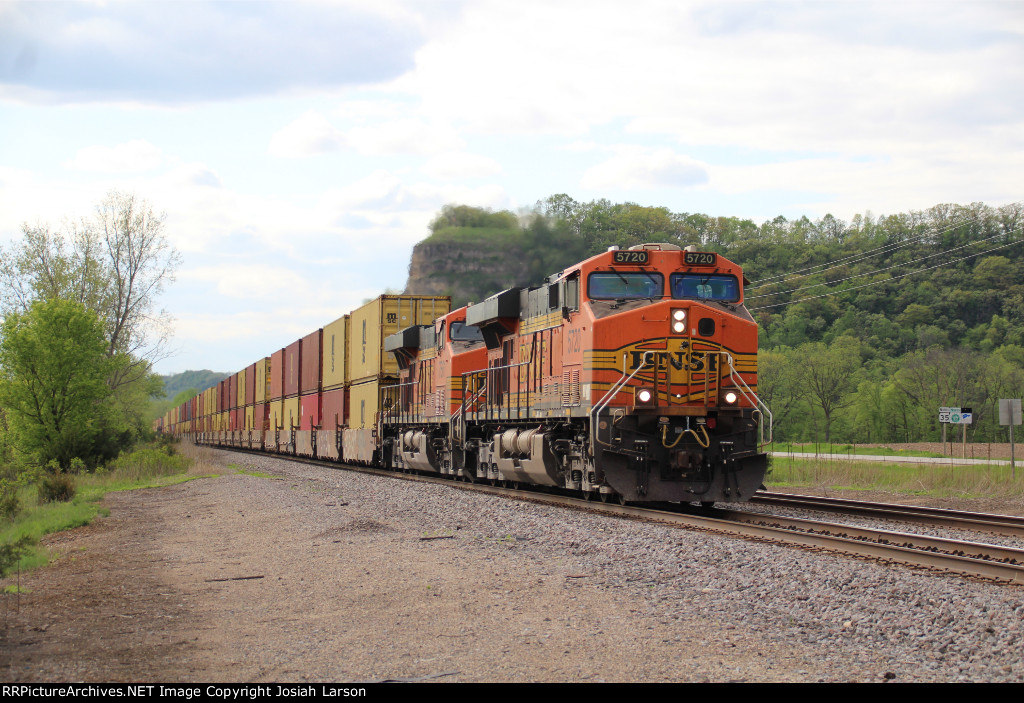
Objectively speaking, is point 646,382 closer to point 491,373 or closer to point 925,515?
point 925,515

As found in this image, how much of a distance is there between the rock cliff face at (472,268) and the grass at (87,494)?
15.1 m

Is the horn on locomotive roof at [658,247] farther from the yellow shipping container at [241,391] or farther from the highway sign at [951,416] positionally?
the yellow shipping container at [241,391]

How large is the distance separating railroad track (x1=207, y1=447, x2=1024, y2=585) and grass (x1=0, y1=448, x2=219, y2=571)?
7.87 metres

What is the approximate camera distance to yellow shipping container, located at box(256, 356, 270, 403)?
46219 millimetres

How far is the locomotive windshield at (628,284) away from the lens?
14.3 metres

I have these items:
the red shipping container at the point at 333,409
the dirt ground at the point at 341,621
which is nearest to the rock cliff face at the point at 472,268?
the red shipping container at the point at 333,409

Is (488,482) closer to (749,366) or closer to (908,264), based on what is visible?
(749,366)

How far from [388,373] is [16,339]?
40.6 feet

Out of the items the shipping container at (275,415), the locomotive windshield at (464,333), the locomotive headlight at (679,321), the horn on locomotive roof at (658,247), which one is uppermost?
the horn on locomotive roof at (658,247)

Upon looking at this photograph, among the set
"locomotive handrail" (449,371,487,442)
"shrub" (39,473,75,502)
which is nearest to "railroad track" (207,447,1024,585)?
"locomotive handrail" (449,371,487,442)

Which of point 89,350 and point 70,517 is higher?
point 89,350

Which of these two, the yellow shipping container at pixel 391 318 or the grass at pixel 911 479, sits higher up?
the yellow shipping container at pixel 391 318

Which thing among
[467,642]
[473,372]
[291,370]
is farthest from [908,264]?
[467,642]
